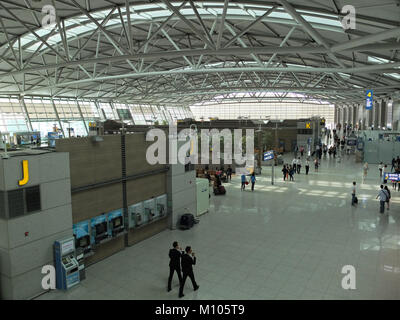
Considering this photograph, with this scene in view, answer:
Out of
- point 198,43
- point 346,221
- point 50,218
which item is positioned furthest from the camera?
point 198,43

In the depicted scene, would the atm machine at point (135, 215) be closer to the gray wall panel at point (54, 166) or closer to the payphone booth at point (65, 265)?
the payphone booth at point (65, 265)

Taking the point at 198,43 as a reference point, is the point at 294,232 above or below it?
below

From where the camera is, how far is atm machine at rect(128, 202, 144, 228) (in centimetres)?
1118

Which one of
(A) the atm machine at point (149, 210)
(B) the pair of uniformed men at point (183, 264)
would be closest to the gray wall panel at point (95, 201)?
(A) the atm machine at point (149, 210)

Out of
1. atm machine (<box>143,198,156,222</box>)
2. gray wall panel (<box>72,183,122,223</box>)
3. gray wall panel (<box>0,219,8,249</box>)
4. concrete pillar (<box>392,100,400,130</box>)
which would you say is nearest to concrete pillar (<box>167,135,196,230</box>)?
atm machine (<box>143,198,156,222</box>)

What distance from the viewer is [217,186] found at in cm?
1948

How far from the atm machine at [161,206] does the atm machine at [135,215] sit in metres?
0.94

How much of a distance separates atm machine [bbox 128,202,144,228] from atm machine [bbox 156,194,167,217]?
935mm

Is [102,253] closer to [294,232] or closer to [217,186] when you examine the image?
[294,232]

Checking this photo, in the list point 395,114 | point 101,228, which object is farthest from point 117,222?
point 395,114

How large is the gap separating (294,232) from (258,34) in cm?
1399

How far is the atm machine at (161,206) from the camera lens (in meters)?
12.3
